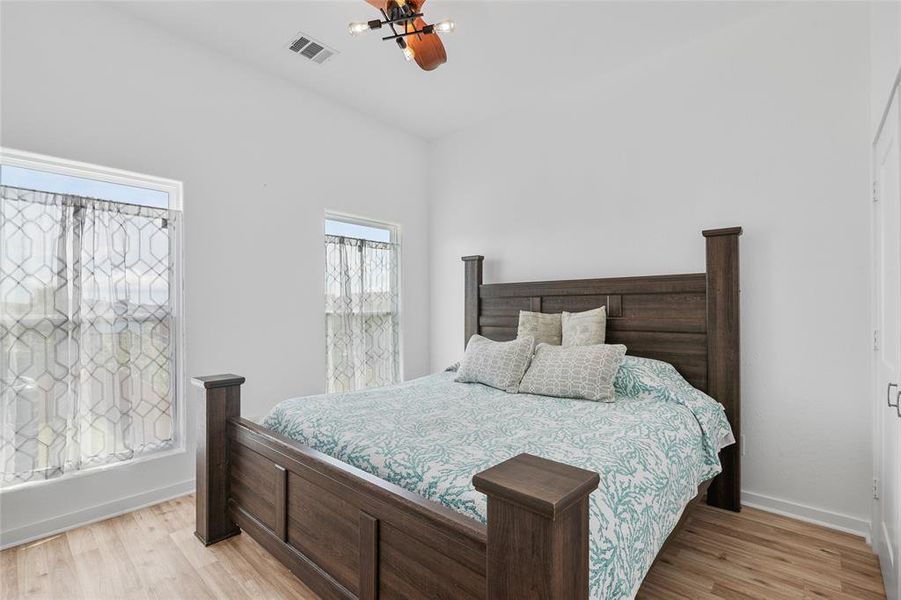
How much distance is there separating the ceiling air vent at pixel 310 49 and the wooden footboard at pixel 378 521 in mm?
2204

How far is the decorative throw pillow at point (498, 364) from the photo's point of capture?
280cm

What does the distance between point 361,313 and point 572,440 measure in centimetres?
258

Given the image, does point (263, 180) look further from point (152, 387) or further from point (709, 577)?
point (709, 577)

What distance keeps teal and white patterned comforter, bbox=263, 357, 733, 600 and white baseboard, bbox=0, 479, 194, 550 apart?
45.8 inches

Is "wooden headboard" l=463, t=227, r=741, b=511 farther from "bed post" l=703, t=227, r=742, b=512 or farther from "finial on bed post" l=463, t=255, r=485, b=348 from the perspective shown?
"finial on bed post" l=463, t=255, r=485, b=348

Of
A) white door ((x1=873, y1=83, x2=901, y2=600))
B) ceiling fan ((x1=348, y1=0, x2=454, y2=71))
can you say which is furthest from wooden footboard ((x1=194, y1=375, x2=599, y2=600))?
ceiling fan ((x1=348, y1=0, x2=454, y2=71))

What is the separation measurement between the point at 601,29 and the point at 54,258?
3.48 m

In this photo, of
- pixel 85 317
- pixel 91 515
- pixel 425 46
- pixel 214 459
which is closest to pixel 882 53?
pixel 425 46

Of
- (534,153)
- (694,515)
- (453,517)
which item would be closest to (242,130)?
(534,153)

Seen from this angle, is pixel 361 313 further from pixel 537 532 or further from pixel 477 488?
pixel 537 532

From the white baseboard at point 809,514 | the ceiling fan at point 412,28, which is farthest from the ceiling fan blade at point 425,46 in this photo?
the white baseboard at point 809,514

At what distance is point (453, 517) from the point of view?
4.04 ft

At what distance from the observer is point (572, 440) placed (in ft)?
5.77

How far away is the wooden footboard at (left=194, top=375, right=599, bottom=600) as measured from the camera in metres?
0.97
